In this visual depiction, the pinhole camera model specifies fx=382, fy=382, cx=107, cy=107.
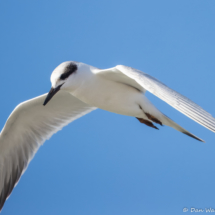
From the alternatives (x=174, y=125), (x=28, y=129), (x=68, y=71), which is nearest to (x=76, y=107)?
(x=28, y=129)

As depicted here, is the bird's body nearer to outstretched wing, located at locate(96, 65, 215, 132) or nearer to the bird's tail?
the bird's tail

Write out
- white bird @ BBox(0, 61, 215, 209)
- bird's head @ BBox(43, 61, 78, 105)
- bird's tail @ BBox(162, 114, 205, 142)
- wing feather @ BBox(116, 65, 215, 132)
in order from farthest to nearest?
bird's tail @ BBox(162, 114, 205, 142) < bird's head @ BBox(43, 61, 78, 105) < white bird @ BBox(0, 61, 215, 209) < wing feather @ BBox(116, 65, 215, 132)

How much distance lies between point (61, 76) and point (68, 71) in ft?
0.37

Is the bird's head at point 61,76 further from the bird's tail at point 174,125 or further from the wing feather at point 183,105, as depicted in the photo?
the bird's tail at point 174,125

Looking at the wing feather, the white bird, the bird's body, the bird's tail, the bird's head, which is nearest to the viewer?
the wing feather

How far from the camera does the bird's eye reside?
388 centimetres

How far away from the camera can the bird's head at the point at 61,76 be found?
152 inches

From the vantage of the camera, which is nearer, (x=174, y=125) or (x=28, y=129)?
(x=174, y=125)

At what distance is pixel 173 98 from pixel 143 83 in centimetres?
32

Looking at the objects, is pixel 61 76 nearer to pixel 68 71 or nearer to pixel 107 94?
pixel 68 71

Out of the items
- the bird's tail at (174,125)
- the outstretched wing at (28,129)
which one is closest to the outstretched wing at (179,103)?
the bird's tail at (174,125)

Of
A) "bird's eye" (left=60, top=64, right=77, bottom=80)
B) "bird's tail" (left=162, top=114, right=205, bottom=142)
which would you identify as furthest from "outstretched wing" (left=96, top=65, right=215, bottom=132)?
"bird's tail" (left=162, top=114, right=205, bottom=142)

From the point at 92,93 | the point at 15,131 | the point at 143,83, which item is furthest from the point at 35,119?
the point at 143,83

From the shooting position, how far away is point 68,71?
155 inches
